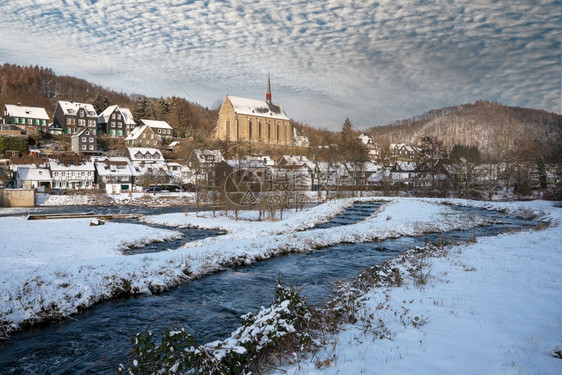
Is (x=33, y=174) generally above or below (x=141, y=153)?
below

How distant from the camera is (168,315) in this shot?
35.1 feet

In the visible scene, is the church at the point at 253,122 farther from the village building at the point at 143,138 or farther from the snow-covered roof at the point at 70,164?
the snow-covered roof at the point at 70,164

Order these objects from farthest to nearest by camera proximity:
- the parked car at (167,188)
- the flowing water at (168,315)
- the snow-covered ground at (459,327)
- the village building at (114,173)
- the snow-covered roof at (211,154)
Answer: the snow-covered roof at (211,154) → the village building at (114,173) → the parked car at (167,188) → the flowing water at (168,315) → the snow-covered ground at (459,327)

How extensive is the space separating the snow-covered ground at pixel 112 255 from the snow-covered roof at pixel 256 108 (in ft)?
285

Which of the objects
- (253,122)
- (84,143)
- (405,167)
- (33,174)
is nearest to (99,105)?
(84,143)

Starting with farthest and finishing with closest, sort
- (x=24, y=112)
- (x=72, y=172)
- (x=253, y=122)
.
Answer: (x=253, y=122) < (x=24, y=112) < (x=72, y=172)

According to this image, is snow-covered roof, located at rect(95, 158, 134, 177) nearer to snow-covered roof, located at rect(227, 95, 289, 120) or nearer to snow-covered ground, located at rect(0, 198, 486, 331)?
snow-covered ground, located at rect(0, 198, 486, 331)

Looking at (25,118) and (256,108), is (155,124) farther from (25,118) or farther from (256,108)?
(256,108)

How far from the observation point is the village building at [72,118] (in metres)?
97.9

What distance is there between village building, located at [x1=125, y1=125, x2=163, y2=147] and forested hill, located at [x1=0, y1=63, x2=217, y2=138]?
491 inches

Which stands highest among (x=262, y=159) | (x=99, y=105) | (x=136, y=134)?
(x=99, y=105)

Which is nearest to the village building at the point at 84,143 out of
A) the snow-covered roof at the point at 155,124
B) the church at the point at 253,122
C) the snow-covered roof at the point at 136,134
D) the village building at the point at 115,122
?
the snow-covered roof at the point at 136,134

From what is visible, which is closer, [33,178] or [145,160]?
[33,178]

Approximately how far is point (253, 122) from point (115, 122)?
1753 inches
